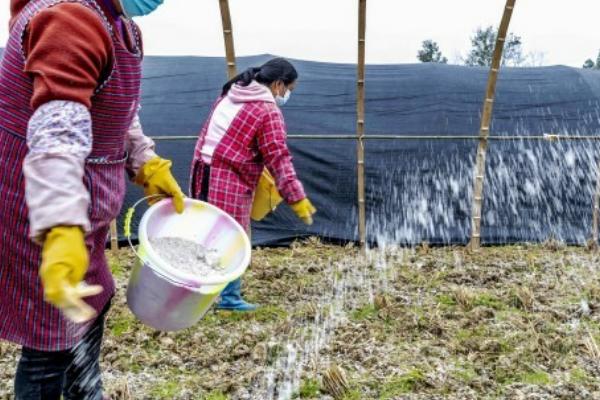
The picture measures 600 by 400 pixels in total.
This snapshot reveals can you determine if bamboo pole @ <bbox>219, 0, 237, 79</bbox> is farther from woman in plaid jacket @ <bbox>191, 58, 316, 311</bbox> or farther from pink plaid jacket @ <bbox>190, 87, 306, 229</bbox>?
pink plaid jacket @ <bbox>190, 87, 306, 229</bbox>

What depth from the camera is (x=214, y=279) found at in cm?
167

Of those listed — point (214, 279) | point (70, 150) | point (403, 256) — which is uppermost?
point (70, 150)

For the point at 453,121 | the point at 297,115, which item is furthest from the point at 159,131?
the point at 453,121

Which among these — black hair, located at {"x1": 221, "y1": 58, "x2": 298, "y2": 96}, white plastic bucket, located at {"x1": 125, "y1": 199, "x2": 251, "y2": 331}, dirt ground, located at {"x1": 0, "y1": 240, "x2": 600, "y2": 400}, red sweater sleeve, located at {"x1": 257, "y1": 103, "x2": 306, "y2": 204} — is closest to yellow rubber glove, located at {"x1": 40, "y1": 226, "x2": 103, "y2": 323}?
white plastic bucket, located at {"x1": 125, "y1": 199, "x2": 251, "y2": 331}

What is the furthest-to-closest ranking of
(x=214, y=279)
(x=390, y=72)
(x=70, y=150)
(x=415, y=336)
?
Answer: (x=390, y=72)
(x=415, y=336)
(x=214, y=279)
(x=70, y=150)

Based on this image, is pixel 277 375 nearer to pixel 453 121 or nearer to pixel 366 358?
pixel 366 358

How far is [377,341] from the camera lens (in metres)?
3.13

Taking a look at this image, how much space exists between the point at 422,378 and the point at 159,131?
3738mm

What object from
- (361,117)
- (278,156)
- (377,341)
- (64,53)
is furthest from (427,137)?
(64,53)

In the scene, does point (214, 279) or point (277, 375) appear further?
point (277, 375)

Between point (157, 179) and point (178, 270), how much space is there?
273mm

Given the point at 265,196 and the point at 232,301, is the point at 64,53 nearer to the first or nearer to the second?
the point at 265,196

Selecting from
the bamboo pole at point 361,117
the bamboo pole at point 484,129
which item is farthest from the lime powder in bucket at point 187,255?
the bamboo pole at point 484,129

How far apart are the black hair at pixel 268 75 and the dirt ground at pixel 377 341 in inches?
48.4
